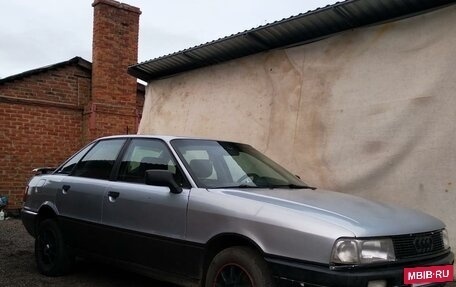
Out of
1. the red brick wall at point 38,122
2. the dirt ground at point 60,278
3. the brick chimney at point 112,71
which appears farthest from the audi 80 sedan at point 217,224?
the brick chimney at point 112,71

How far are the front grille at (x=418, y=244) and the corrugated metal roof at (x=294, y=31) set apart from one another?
103 inches

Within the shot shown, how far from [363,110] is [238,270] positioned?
2.87 meters

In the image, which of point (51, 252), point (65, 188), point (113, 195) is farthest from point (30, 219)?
point (113, 195)

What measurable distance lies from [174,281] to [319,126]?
2858 millimetres

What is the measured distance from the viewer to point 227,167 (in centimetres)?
471

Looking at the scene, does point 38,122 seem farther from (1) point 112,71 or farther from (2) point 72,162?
(2) point 72,162

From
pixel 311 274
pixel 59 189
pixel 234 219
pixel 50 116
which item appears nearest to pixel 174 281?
pixel 234 219

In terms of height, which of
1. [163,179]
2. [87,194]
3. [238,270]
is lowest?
[238,270]

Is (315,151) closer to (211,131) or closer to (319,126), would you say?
(319,126)

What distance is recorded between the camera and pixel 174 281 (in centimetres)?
436

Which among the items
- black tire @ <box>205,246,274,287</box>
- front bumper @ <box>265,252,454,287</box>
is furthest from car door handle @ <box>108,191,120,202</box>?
front bumper @ <box>265,252,454,287</box>

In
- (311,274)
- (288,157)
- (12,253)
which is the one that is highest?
(288,157)

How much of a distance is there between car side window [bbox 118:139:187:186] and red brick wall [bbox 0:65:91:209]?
6.06 meters

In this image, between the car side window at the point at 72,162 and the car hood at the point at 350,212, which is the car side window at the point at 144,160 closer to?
the car hood at the point at 350,212
